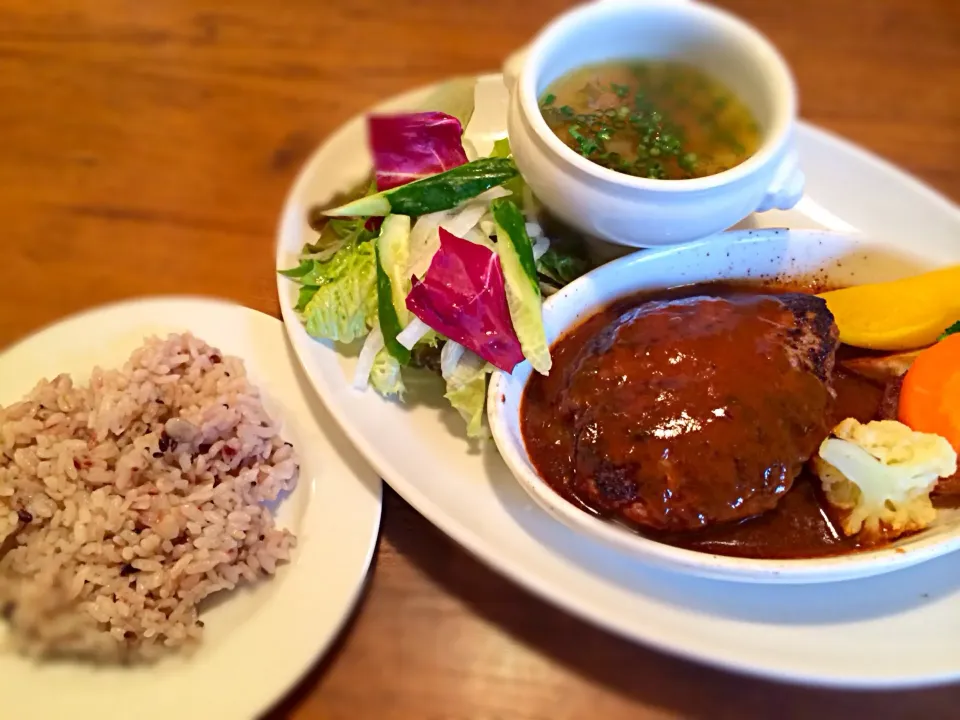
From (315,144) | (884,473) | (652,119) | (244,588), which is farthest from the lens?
(315,144)

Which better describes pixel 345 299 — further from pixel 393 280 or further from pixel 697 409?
pixel 697 409

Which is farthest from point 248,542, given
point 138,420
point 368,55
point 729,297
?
point 368,55

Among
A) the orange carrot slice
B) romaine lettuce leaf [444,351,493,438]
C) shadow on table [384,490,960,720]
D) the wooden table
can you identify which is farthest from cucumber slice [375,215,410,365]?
the orange carrot slice

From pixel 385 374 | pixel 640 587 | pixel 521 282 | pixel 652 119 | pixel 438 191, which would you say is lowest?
pixel 640 587

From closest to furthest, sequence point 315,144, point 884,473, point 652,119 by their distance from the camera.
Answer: point 884,473, point 652,119, point 315,144

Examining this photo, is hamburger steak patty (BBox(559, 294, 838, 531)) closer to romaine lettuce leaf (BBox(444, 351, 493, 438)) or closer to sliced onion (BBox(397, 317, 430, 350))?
romaine lettuce leaf (BBox(444, 351, 493, 438))

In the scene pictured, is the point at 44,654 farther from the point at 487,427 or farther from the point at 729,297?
the point at 729,297

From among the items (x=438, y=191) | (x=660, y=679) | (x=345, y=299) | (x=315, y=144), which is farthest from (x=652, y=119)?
(x=660, y=679)

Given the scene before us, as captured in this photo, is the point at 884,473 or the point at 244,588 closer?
the point at 884,473
